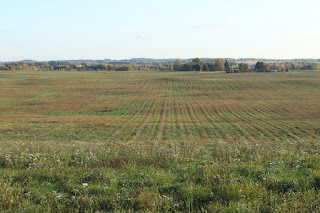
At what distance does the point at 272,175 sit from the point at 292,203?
1324 millimetres

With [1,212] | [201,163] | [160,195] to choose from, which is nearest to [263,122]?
[201,163]

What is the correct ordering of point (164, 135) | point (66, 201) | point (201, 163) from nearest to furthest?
point (66, 201)
point (201, 163)
point (164, 135)

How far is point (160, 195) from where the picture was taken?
16.9 feet

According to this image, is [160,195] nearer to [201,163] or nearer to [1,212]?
[201,163]

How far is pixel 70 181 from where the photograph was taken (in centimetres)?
559

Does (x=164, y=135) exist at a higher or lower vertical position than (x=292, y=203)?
lower

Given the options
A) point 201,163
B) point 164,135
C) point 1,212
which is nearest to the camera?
point 1,212

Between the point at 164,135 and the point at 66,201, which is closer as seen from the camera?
the point at 66,201

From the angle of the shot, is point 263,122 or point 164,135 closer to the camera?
point 164,135

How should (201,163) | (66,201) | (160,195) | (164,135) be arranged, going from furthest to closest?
(164,135) < (201,163) < (160,195) < (66,201)

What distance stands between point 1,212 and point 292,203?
5149mm

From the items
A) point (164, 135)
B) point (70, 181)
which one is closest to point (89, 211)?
point (70, 181)

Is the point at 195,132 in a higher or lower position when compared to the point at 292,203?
lower

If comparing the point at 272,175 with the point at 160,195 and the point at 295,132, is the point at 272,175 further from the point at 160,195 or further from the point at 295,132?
the point at 295,132
